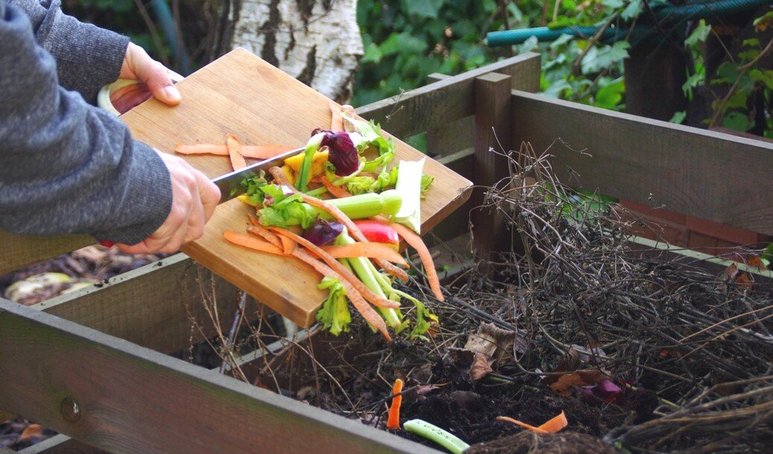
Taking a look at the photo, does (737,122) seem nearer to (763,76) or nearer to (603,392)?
(763,76)

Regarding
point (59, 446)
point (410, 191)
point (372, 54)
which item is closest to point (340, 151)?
point (410, 191)

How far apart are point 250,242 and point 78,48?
2.34 feet

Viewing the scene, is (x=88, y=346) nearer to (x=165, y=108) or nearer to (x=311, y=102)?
(x=165, y=108)

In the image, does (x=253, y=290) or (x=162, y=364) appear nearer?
(x=162, y=364)

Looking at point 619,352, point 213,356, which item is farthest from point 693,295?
point 213,356

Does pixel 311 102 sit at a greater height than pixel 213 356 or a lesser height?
greater

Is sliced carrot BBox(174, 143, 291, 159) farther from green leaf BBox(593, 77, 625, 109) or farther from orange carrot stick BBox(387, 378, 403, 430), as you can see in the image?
green leaf BBox(593, 77, 625, 109)

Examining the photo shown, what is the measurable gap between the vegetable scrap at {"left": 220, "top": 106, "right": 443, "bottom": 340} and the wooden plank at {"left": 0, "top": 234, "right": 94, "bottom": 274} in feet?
1.10

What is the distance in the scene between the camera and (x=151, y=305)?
272cm

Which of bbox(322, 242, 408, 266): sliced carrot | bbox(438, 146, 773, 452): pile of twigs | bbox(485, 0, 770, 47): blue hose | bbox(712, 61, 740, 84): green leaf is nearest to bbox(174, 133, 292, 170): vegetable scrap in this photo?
bbox(322, 242, 408, 266): sliced carrot

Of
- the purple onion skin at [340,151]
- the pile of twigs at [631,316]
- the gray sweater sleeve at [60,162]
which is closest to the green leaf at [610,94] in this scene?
the pile of twigs at [631,316]

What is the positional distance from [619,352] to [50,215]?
1346 mm

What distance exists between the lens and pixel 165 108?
8.29 feet

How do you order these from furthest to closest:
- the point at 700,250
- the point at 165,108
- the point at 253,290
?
the point at 700,250, the point at 165,108, the point at 253,290
